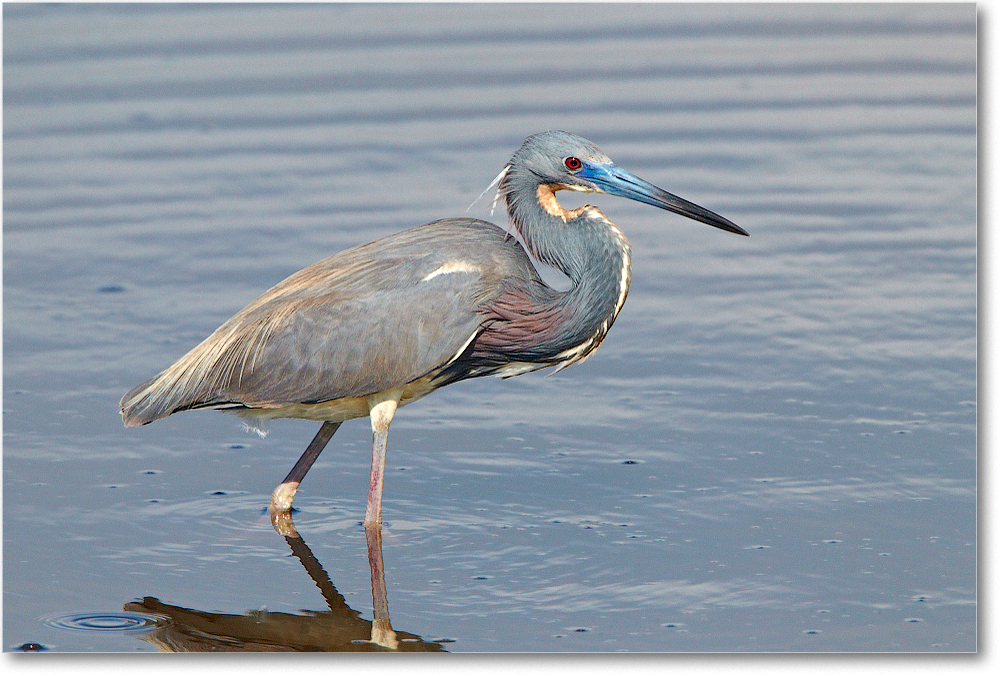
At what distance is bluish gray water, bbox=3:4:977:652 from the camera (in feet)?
17.3

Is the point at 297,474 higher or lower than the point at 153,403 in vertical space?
lower

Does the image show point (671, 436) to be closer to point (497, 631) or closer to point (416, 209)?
point (497, 631)

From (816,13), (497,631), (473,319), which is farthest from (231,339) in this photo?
(816,13)

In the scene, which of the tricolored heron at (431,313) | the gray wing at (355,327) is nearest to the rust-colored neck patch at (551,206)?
the tricolored heron at (431,313)

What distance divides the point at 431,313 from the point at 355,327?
12.2 inches

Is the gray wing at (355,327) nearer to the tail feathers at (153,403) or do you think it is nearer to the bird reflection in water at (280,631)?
the tail feathers at (153,403)

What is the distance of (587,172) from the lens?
17.7ft

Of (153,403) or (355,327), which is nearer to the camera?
(355,327)

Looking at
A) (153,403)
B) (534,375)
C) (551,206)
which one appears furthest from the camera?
(534,375)

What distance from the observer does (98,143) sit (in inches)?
369

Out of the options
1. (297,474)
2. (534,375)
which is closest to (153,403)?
(297,474)

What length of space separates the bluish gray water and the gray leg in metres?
0.12

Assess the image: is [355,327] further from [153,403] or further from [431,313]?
[153,403]

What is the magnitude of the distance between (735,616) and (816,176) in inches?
182
